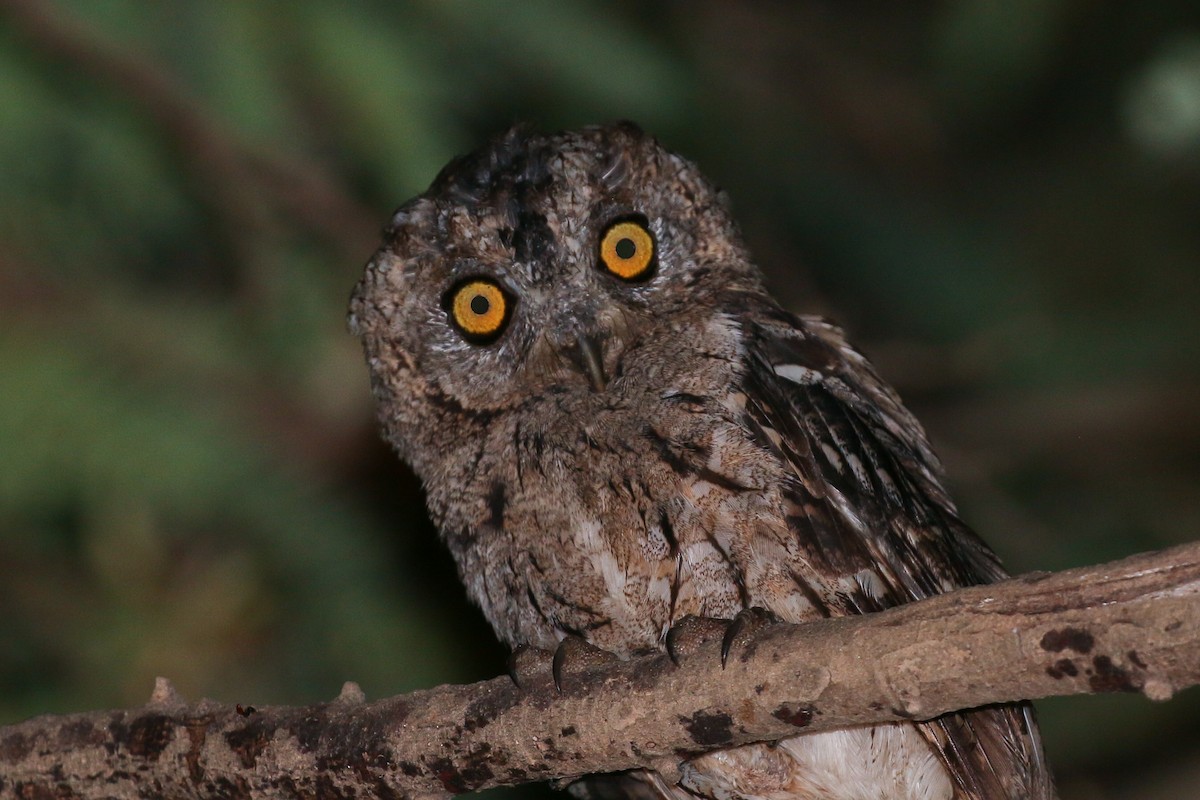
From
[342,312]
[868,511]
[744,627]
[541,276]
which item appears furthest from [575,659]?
[342,312]

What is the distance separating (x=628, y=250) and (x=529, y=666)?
1063 millimetres

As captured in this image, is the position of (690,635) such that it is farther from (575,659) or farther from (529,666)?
(529,666)

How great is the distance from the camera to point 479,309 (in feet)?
9.68

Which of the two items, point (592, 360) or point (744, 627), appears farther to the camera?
point (592, 360)

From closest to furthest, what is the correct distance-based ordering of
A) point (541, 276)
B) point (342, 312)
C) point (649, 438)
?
1. point (649, 438)
2. point (541, 276)
3. point (342, 312)

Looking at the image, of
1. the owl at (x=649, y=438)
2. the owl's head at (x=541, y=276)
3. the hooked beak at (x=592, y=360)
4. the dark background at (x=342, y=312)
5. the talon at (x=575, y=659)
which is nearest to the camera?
the talon at (x=575, y=659)

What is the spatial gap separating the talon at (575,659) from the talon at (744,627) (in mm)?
256

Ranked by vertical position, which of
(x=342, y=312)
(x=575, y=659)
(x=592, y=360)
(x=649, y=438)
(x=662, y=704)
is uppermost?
(x=342, y=312)

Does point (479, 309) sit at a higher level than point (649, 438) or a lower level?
higher

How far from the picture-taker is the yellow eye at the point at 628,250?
290 cm

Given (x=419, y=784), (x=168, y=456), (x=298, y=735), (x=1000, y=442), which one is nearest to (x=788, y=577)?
Result: (x=419, y=784)

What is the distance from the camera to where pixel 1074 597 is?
166 cm

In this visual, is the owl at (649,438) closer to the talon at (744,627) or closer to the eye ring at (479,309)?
the eye ring at (479,309)

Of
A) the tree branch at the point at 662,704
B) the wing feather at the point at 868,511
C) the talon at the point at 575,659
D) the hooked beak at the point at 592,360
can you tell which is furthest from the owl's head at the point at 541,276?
the tree branch at the point at 662,704
